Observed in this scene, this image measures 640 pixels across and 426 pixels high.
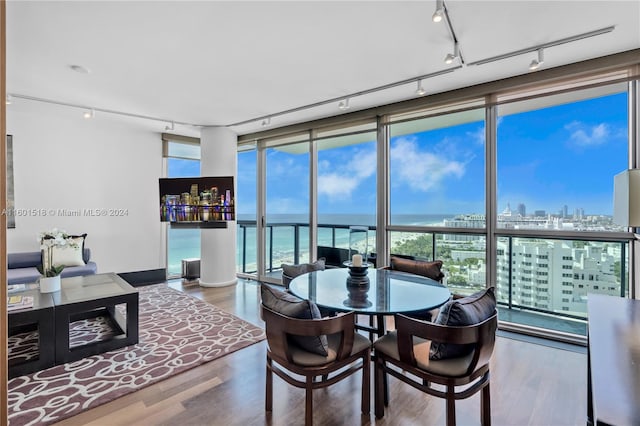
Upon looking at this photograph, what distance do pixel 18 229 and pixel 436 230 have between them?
5.74m

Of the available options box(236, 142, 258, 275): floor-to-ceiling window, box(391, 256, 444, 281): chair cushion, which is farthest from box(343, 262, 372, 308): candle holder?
box(236, 142, 258, 275): floor-to-ceiling window

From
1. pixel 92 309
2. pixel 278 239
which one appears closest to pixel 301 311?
pixel 92 309

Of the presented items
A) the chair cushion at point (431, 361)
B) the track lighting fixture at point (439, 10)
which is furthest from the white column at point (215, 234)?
the track lighting fixture at point (439, 10)

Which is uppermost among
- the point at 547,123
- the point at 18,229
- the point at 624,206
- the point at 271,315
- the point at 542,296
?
the point at 547,123

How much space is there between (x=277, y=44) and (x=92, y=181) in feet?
13.8

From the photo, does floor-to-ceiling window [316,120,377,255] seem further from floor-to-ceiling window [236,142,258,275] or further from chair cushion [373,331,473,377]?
chair cushion [373,331,473,377]

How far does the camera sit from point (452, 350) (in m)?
1.68

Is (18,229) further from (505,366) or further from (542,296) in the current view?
(542,296)

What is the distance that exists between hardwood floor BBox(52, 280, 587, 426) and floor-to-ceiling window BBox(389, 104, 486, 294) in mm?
1292

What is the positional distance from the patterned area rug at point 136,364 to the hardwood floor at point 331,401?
0.14m

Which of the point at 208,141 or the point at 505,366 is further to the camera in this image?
the point at 208,141

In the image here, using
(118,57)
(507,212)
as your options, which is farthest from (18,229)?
(507,212)

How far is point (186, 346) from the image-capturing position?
2.87 m

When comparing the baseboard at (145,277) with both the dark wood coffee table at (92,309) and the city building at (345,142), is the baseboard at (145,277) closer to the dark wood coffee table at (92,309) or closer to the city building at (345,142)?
the city building at (345,142)
